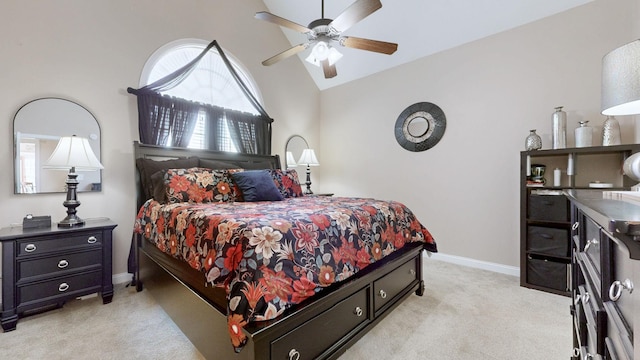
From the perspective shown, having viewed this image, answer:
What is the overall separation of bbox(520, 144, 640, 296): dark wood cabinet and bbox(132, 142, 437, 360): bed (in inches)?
41.8

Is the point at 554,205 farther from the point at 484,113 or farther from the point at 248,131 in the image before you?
the point at 248,131

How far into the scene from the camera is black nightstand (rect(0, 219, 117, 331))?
72.1 inches

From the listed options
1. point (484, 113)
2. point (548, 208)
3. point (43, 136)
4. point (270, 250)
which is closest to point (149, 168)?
point (43, 136)

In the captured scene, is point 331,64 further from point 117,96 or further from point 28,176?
point 28,176

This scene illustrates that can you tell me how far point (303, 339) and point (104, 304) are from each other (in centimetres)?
198

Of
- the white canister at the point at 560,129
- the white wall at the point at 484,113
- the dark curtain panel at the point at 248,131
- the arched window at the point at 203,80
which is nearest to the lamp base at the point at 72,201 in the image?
the arched window at the point at 203,80

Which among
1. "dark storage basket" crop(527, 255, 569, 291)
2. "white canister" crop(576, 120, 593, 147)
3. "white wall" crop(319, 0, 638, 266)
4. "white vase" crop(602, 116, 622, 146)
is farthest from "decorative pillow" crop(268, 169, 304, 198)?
"white vase" crop(602, 116, 622, 146)

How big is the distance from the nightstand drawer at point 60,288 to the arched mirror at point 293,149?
2697 millimetres

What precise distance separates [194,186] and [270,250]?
1552mm

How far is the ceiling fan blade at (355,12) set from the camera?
190 centimetres

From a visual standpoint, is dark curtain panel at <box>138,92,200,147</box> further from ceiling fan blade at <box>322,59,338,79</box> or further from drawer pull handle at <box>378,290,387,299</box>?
drawer pull handle at <box>378,290,387,299</box>

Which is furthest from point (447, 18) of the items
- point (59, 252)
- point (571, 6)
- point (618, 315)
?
point (59, 252)

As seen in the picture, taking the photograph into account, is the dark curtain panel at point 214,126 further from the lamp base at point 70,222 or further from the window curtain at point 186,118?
the lamp base at point 70,222

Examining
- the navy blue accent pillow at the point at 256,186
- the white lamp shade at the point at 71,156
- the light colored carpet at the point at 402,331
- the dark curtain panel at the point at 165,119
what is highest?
the dark curtain panel at the point at 165,119
